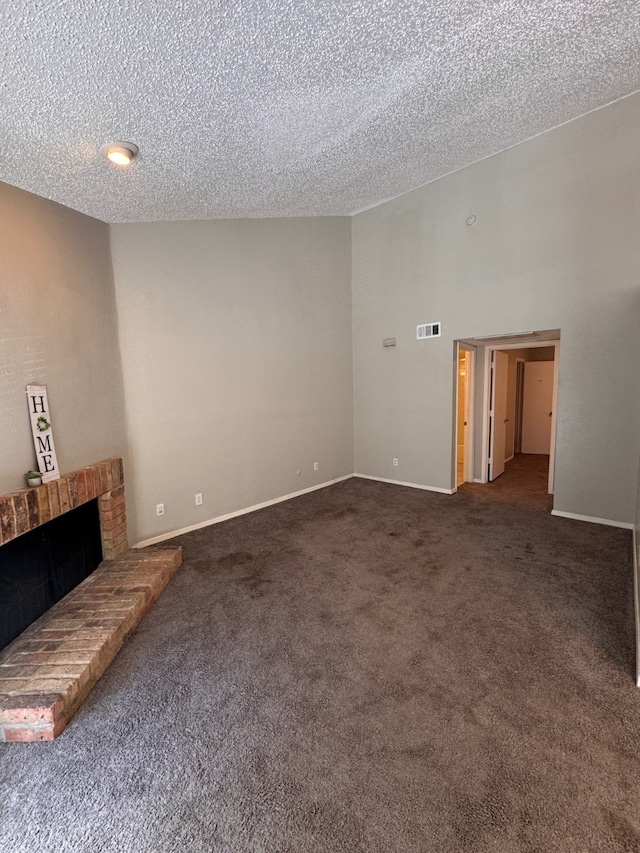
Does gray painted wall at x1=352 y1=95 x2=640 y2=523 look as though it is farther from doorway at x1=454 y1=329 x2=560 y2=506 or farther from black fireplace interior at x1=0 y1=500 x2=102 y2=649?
black fireplace interior at x1=0 y1=500 x2=102 y2=649

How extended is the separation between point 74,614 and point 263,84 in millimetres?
3327

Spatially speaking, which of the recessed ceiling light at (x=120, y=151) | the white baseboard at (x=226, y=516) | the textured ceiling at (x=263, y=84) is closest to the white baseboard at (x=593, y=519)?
the white baseboard at (x=226, y=516)

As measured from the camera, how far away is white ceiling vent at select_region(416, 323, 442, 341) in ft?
15.7

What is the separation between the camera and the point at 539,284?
3.95 meters

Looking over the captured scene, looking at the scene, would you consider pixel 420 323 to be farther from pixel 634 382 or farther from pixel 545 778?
pixel 545 778

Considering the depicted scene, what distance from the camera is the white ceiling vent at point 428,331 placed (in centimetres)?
479

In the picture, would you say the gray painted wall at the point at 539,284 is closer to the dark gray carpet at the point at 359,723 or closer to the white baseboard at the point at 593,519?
the white baseboard at the point at 593,519

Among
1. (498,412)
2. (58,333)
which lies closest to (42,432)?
(58,333)

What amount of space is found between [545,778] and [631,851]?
0.86 ft

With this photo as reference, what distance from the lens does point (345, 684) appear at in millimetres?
1864

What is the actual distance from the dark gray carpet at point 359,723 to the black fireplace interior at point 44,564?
70 centimetres

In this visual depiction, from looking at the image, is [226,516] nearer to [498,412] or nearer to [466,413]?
[466,413]

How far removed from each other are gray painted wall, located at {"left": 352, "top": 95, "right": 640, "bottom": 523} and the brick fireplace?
11.8 ft

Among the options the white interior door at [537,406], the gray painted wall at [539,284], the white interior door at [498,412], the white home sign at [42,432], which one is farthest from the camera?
the white interior door at [537,406]
